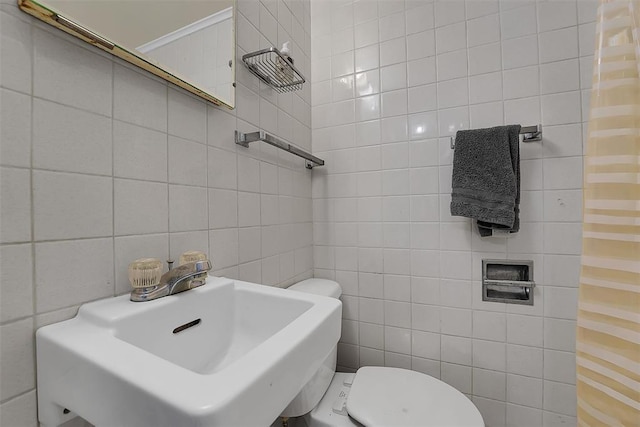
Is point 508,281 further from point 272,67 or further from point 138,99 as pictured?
point 138,99

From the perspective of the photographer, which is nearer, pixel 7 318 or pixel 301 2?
pixel 7 318

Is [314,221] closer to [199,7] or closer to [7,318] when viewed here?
[199,7]

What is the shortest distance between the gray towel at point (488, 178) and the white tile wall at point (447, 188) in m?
0.10

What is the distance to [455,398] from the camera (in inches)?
37.3

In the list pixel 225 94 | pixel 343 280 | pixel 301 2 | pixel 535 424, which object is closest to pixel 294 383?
pixel 225 94

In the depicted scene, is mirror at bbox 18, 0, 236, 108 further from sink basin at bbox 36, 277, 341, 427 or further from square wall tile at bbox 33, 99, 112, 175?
sink basin at bbox 36, 277, 341, 427

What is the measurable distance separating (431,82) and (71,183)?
4.39 feet

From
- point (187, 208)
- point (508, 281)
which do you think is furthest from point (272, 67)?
point (508, 281)

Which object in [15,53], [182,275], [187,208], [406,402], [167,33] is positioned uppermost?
[167,33]

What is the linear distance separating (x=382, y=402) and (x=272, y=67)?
1.29 metres

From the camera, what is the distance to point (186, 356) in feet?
1.89

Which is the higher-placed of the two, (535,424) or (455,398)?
(455,398)

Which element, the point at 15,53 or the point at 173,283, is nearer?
the point at 15,53

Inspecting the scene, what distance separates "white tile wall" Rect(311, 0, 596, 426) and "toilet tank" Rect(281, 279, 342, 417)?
174 millimetres
